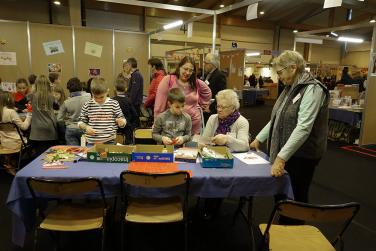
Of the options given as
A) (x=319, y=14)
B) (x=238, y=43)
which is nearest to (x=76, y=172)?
(x=238, y=43)

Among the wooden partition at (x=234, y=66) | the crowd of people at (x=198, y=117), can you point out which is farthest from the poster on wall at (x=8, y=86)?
the wooden partition at (x=234, y=66)

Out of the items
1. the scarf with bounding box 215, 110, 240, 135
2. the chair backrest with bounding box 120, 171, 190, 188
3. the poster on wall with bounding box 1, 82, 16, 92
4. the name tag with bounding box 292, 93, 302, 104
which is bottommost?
the chair backrest with bounding box 120, 171, 190, 188

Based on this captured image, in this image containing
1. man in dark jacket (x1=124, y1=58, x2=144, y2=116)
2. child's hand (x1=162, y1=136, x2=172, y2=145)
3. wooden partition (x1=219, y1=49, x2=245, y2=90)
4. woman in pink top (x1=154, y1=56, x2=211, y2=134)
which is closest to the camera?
child's hand (x1=162, y1=136, x2=172, y2=145)

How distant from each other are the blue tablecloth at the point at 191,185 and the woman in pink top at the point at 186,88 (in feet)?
3.41

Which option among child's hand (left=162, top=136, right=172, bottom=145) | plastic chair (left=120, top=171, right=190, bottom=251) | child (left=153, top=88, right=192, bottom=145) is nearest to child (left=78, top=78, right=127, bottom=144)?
child (left=153, top=88, right=192, bottom=145)

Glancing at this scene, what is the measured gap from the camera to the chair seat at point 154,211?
6.28 ft

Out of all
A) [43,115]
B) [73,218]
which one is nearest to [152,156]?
[73,218]

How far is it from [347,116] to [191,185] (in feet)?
16.2

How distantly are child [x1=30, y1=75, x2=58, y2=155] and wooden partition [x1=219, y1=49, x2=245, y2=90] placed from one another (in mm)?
6724

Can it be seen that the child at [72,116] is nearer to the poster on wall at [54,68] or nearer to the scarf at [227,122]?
the scarf at [227,122]

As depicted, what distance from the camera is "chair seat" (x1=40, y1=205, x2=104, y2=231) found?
1.84 meters

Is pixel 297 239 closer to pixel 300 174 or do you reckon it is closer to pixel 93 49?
pixel 300 174

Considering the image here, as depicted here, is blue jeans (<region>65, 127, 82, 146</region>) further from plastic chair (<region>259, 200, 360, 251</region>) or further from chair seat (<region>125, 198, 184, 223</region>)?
plastic chair (<region>259, 200, 360, 251</region>)

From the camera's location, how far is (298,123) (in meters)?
1.82
